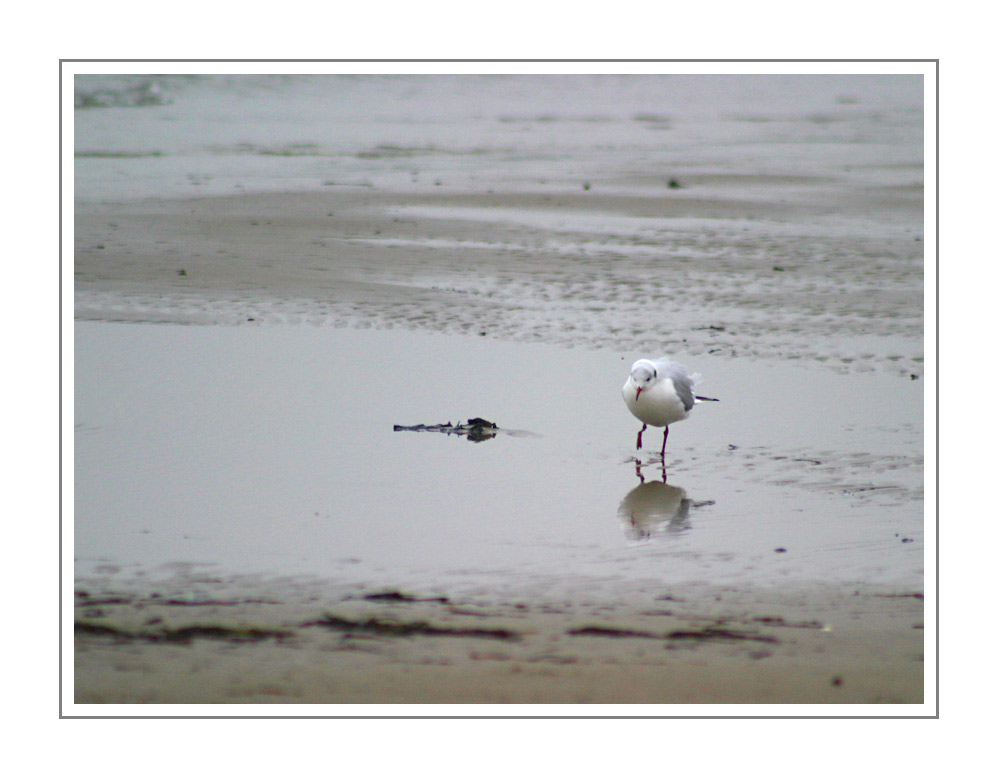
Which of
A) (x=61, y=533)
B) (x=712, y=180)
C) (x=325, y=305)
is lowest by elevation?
(x=61, y=533)

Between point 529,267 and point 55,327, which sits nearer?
point 55,327

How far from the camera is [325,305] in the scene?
8.51 m

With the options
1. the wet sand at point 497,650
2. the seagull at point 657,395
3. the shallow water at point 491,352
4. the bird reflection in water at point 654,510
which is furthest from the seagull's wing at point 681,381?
the wet sand at point 497,650

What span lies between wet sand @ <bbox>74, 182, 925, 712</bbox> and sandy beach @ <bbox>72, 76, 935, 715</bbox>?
0.02 meters

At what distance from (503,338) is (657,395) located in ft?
6.72

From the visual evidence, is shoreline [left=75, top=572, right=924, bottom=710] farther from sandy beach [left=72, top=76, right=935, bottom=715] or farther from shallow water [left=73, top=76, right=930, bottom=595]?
shallow water [left=73, top=76, right=930, bottom=595]

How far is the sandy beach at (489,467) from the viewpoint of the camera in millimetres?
3805

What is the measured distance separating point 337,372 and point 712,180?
7.80 m

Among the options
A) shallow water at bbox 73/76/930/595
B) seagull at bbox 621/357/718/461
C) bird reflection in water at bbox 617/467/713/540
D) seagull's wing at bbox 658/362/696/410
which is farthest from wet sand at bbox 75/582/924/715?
seagull's wing at bbox 658/362/696/410

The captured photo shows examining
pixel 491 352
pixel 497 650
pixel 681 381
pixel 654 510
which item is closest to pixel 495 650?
pixel 497 650

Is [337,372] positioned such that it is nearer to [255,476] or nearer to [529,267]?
[255,476]

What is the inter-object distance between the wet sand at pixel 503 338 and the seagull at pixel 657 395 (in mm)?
351

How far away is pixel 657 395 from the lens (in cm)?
605
